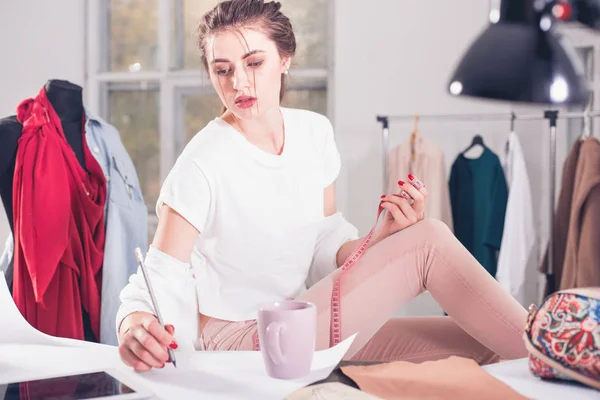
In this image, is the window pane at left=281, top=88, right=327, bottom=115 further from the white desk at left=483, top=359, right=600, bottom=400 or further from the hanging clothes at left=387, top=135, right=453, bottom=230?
the white desk at left=483, top=359, right=600, bottom=400

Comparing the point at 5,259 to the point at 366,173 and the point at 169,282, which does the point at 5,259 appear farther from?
the point at 366,173

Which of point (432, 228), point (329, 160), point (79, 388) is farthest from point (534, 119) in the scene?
point (79, 388)

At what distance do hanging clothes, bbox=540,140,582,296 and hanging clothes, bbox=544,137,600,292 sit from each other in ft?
0.08

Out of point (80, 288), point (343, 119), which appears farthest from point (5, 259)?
point (343, 119)

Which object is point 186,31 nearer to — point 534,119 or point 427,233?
point 534,119

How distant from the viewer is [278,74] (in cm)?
144

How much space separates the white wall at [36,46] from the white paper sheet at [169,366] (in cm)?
292

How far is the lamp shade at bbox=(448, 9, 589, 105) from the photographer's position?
732 millimetres

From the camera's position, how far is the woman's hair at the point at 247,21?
4.46ft

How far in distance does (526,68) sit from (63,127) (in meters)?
1.69

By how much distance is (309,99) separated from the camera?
365 centimetres

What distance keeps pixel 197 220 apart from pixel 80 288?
999 millimetres

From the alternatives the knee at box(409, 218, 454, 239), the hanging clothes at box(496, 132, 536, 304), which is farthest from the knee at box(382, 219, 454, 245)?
the hanging clothes at box(496, 132, 536, 304)

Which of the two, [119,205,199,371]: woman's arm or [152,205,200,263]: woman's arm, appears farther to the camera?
[152,205,200,263]: woman's arm
